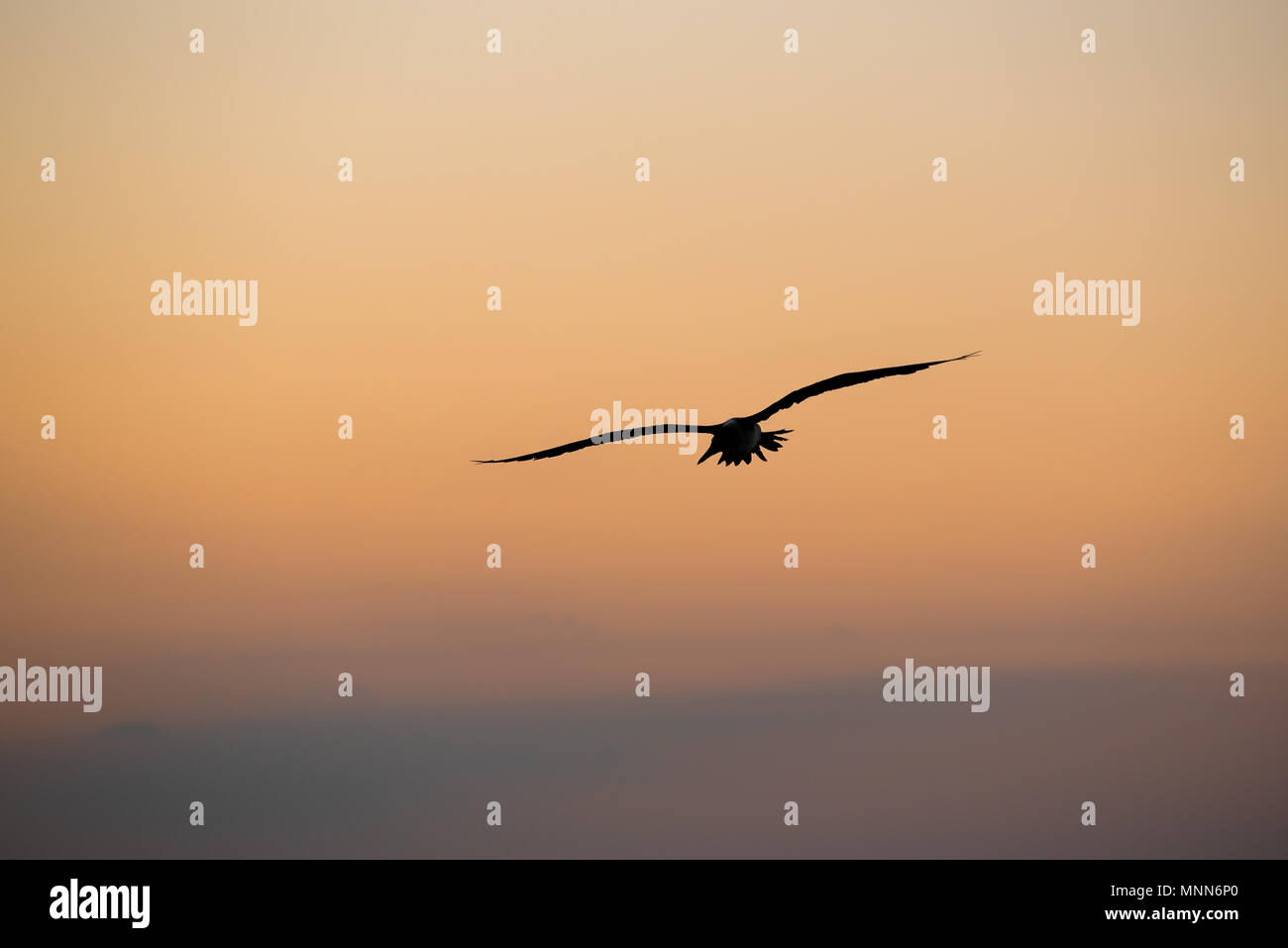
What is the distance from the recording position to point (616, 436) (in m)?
45.3

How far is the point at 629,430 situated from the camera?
45.1 meters

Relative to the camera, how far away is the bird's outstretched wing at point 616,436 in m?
45.1

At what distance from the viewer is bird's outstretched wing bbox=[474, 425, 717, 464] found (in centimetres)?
4506
